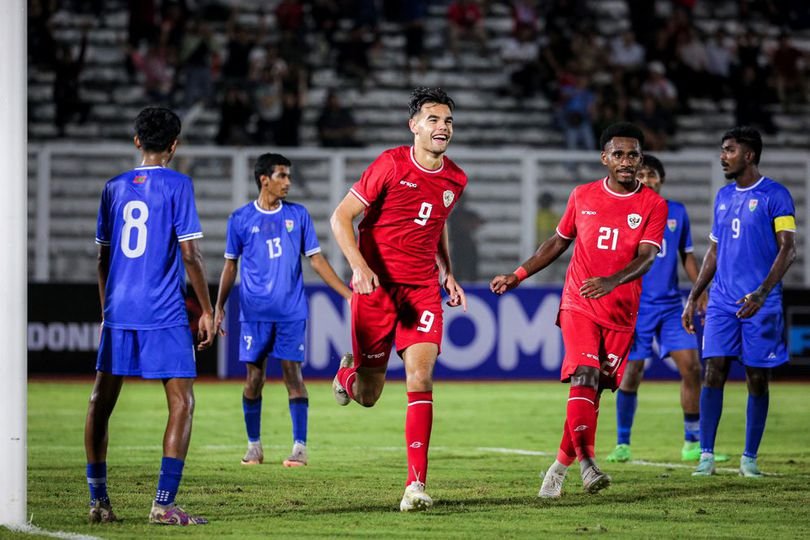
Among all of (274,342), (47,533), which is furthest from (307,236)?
(47,533)

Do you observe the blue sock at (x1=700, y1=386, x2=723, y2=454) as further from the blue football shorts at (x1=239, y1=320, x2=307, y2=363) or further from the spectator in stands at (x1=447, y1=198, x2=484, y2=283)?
the spectator in stands at (x1=447, y1=198, x2=484, y2=283)

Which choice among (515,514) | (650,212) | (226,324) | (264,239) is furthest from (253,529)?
(226,324)

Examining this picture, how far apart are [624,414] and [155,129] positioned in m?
5.25

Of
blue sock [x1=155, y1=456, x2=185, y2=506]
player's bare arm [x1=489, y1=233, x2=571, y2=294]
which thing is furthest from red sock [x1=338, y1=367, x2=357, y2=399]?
blue sock [x1=155, y1=456, x2=185, y2=506]

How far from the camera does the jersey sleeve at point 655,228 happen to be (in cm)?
837

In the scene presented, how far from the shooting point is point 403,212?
26.3ft

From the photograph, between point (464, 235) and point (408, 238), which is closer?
point (408, 238)

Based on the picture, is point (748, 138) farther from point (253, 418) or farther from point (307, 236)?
point (253, 418)

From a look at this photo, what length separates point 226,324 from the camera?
1831 cm

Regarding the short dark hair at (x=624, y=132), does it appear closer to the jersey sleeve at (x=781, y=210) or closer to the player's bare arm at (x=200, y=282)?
the jersey sleeve at (x=781, y=210)

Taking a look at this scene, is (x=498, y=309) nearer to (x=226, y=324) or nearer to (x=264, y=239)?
(x=226, y=324)

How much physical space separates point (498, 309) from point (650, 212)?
10348 mm

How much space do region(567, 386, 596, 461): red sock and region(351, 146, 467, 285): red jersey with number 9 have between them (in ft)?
3.66

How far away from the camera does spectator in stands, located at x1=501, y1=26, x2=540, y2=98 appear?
24547 mm
